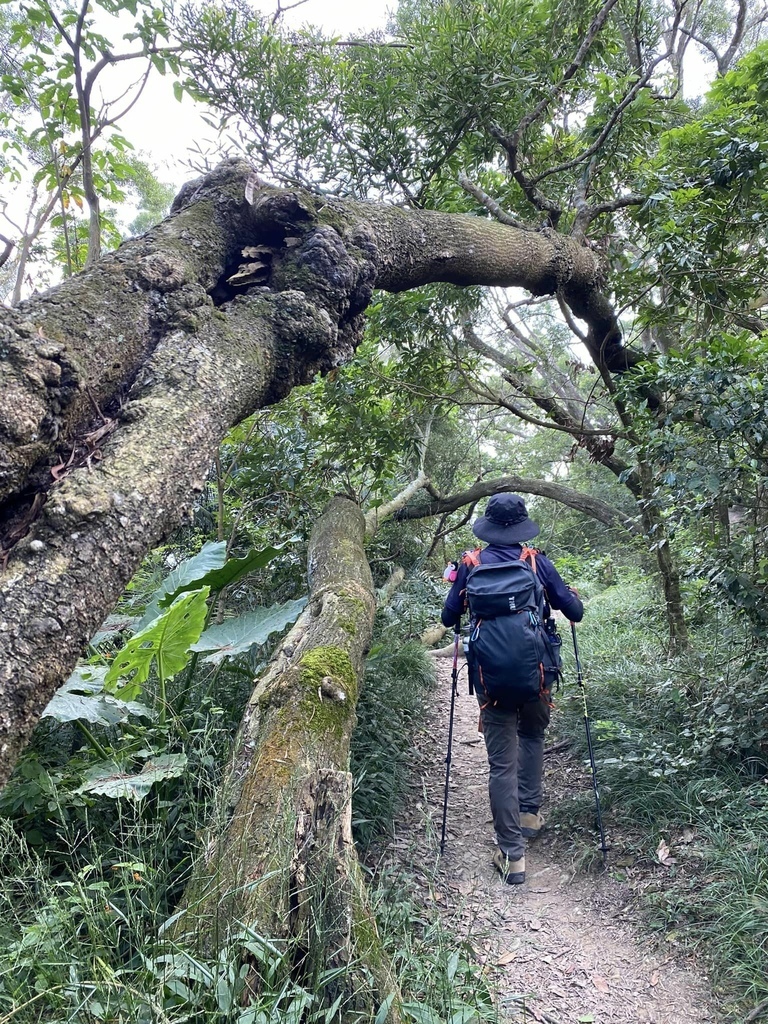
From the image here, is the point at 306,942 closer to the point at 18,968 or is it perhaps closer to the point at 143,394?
the point at 18,968

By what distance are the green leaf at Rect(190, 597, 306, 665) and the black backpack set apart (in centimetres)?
123

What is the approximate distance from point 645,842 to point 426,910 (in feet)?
4.72

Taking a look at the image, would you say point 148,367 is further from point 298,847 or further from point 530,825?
point 530,825

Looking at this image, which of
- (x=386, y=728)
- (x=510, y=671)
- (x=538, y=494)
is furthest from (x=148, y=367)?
(x=538, y=494)

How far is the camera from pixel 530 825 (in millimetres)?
4285

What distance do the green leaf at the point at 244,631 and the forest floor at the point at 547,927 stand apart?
53.2 inches

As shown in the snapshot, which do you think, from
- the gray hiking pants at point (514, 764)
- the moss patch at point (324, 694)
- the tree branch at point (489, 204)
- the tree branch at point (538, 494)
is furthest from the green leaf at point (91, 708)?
the tree branch at point (538, 494)

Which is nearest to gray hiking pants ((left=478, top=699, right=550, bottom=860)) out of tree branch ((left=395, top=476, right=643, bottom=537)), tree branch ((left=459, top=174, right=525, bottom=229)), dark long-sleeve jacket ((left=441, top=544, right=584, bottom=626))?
dark long-sleeve jacket ((left=441, top=544, right=584, bottom=626))

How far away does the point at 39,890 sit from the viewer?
2164mm

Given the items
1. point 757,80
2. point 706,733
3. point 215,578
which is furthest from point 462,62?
point 706,733

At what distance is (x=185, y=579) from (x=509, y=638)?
2.23 m

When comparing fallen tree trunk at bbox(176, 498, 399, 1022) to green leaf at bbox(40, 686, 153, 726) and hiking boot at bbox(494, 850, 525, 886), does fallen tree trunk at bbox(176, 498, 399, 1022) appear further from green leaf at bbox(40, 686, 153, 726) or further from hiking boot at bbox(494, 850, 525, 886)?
hiking boot at bbox(494, 850, 525, 886)

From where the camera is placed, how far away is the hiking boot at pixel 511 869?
385 centimetres

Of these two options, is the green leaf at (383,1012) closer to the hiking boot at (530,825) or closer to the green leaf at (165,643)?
the green leaf at (165,643)
